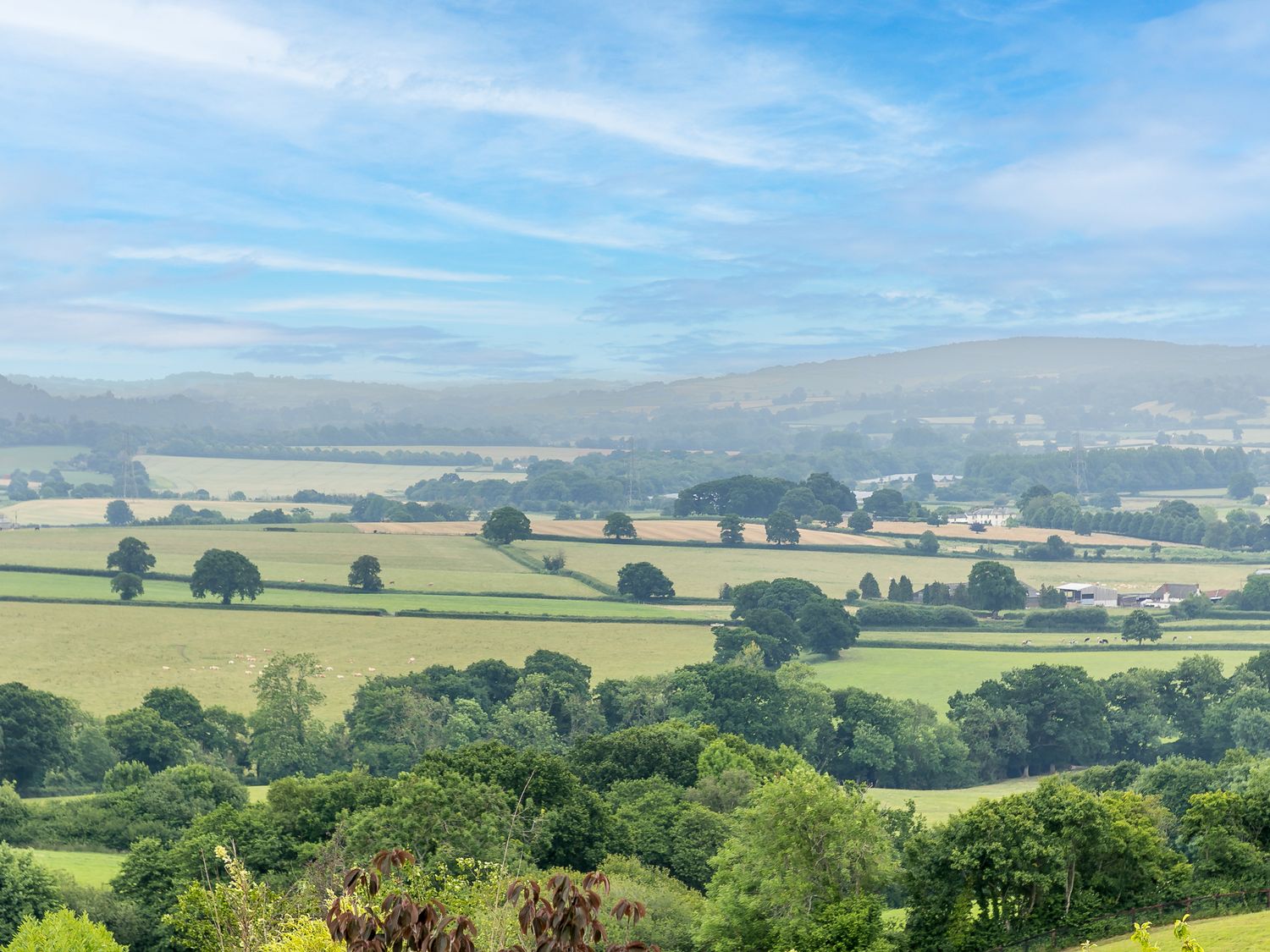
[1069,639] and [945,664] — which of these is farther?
[1069,639]

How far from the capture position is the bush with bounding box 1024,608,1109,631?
368 ft

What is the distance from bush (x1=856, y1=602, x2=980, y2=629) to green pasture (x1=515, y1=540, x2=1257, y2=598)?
9967mm

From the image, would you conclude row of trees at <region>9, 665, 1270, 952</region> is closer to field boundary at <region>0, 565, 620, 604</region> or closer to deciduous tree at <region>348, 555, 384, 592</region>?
field boundary at <region>0, 565, 620, 604</region>

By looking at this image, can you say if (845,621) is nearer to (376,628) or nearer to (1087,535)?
(376,628)

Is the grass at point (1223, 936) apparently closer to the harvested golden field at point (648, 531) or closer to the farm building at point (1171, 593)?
the farm building at point (1171, 593)

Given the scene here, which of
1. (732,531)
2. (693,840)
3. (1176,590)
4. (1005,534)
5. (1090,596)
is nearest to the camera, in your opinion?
(693,840)

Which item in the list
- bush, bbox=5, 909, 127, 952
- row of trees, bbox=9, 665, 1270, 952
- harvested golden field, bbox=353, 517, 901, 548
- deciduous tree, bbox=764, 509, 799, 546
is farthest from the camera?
deciduous tree, bbox=764, 509, 799, 546

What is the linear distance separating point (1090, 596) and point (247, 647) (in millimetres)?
74532

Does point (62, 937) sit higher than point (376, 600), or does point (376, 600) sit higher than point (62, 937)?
point (376, 600)

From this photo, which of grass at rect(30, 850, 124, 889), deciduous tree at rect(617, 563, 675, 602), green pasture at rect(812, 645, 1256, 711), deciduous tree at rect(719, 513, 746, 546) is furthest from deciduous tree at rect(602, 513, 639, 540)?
grass at rect(30, 850, 124, 889)

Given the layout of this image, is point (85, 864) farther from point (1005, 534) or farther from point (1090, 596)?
point (1005, 534)

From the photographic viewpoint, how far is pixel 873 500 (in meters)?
197

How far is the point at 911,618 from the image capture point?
11338 cm

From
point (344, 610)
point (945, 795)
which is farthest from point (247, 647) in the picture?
point (945, 795)
